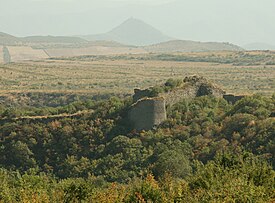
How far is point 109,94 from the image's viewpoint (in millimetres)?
82250

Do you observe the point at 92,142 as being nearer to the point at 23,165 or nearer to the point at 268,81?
the point at 23,165

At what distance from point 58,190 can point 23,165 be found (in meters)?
9.33

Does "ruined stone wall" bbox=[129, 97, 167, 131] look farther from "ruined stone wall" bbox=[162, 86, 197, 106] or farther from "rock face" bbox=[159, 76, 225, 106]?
"rock face" bbox=[159, 76, 225, 106]

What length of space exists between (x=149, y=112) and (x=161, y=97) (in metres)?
1.21

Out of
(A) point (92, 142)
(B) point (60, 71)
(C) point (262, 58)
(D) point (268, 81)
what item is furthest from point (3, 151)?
(C) point (262, 58)

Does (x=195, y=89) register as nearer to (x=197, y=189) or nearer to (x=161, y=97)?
(x=161, y=97)

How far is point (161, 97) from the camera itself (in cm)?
3534

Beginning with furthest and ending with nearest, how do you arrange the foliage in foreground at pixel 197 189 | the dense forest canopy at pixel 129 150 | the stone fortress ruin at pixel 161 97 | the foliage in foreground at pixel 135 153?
the stone fortress ruin at pixel 161 97
the dense forest canopy at pixel 129 150
the foliage in foreground at pixel 135 153
the foliage in foreground at pixel 197 189

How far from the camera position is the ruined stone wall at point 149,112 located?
1375 inches

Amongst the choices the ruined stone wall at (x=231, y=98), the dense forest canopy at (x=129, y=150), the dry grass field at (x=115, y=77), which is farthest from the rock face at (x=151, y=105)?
the dry grass field at (x=115, y=77)

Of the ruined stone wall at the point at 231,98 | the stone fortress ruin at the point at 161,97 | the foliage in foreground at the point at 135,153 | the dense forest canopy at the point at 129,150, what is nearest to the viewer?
the foliage in foreground at the point at 135,153

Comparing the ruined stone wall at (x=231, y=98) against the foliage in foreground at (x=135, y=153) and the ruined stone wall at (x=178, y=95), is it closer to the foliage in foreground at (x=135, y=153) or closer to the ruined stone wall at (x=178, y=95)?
the foliage in foreground at (x=135, y=153)

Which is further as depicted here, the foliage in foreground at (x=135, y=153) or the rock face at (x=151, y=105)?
the rock face at (x=151, y=105)

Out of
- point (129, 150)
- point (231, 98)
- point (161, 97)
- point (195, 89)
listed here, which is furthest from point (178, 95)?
point (129, 150)
